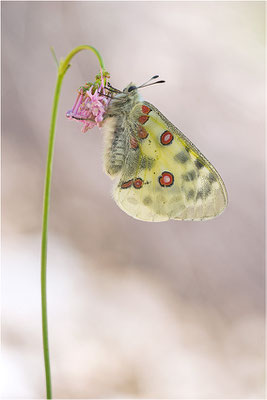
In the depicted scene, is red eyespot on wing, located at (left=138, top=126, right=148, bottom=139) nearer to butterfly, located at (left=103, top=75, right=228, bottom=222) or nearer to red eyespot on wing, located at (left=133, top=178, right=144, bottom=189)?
butterfly, located at (left=103, top=75, right=228, bottom=222)

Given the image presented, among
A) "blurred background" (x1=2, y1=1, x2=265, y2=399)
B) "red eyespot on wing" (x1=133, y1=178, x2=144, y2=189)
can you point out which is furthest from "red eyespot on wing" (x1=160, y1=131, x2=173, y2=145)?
"blurred background" (x1=2, y1=1, x2=265, y2=399)

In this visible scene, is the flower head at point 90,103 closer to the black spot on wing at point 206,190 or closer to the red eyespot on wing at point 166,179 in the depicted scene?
the red eyespot on wing at point 166,179

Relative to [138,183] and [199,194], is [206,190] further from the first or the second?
[138,183]

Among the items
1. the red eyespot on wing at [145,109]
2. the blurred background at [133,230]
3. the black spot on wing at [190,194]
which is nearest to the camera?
the red eyespot on wing at [145,109]

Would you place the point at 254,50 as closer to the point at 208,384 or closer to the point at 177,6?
the point at 177,6

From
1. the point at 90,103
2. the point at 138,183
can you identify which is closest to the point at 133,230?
the point at 138,183

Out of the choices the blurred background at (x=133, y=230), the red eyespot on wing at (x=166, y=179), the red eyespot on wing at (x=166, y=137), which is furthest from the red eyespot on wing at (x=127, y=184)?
the blurred background at (x=133, y=230)

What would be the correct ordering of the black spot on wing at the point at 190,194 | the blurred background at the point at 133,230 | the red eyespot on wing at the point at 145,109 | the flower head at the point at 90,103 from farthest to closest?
the blurred background at the point at 133,230, the black spot on wing at the point at 190,194, the red eyespot on wing at the point at 145,109, the flower head at the point at 90,103
